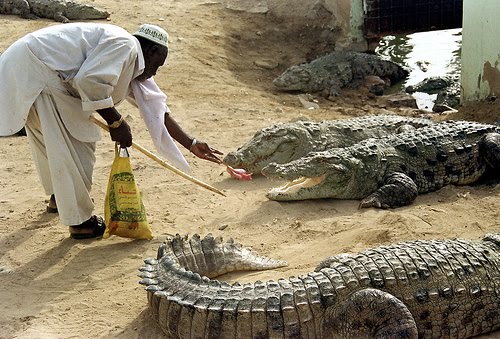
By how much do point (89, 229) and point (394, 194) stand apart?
239cm

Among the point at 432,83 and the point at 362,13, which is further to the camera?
the point at 362,13

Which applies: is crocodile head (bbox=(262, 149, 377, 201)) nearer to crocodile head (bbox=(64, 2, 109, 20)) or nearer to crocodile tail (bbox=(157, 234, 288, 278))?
crocodile tail (bbox=(157, 234, 288, 278))

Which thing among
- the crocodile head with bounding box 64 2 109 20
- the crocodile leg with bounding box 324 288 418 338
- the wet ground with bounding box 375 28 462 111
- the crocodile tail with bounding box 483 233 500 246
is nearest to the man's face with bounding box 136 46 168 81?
the crocodile leg with bounding box 324 288 418 338

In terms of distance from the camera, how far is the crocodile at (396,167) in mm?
5785

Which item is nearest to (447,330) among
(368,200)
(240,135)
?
(368,200)

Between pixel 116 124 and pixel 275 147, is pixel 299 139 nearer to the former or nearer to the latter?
pixel 275 147

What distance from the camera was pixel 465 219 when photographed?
203 inches

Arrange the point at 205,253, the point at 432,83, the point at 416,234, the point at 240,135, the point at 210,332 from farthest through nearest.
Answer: the point at 432,83
the point at 240,135
the point at 416,234
the point at 205,253
the point at 210,332

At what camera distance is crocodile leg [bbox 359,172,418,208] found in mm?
5715

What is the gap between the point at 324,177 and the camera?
19.1 ft

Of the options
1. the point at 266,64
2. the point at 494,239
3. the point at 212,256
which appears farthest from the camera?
the point at 266,64

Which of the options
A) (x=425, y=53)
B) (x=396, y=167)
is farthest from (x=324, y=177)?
(x=425, y=53)

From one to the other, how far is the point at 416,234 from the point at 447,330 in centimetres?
125

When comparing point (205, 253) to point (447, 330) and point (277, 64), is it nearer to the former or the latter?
point (447, 330)
